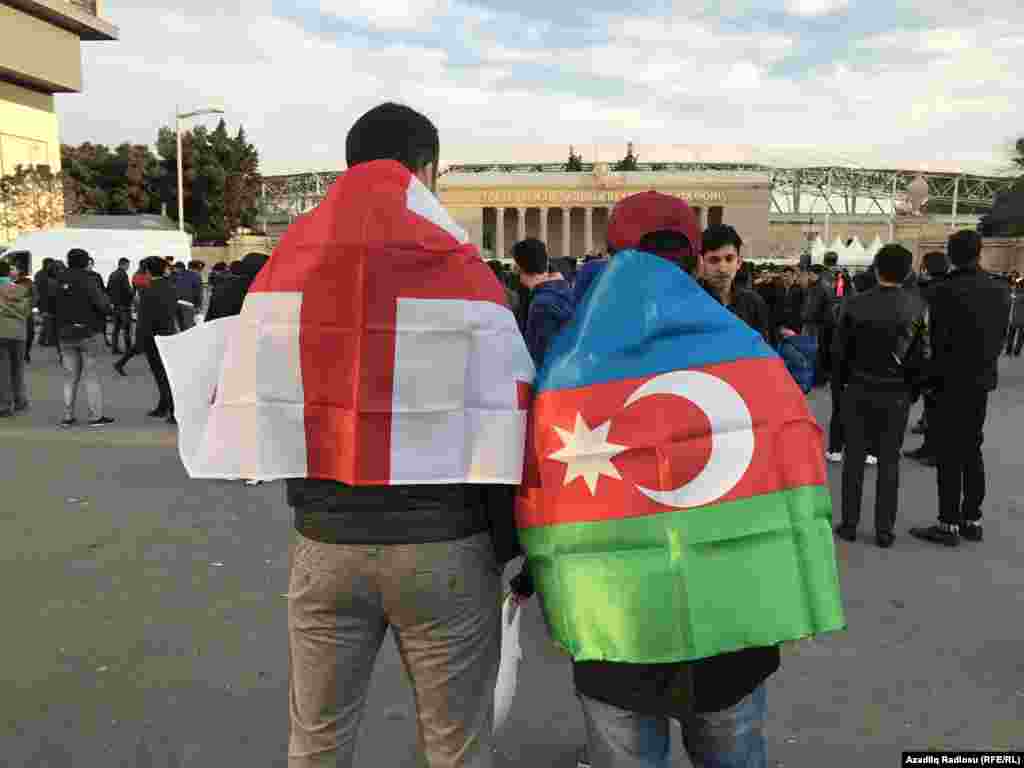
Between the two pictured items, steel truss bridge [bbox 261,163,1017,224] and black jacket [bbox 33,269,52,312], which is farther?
steel truss bridge [bbox 261,163,1017,224]

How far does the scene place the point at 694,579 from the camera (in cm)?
160

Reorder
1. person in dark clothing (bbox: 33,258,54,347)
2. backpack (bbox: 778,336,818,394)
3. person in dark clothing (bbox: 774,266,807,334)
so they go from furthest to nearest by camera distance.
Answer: person in dark clothing (bbox: 33,258,54,347) → person in dark clothing (bbox: 774,266,807,334) → backpack (bbox: 778,336,818,394)

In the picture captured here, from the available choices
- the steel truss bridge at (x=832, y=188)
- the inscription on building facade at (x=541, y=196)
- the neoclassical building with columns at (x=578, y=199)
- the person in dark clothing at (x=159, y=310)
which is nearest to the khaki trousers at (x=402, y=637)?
the person in dark clothing at (x=159, y=310)

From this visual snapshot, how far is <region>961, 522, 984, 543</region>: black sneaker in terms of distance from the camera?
519cm

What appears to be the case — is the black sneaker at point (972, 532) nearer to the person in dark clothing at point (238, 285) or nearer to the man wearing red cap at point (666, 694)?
the man wearing red cap at point (666, 694)

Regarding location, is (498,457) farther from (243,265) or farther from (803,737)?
(243,265)

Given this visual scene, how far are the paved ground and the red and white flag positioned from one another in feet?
5.13

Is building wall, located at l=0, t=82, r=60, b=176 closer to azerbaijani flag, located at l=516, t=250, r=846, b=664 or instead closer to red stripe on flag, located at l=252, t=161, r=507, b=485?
red stripe on flag, located at l=252, t=161, r=507, b=485

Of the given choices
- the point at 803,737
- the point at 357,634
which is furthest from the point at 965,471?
the point at 357,634

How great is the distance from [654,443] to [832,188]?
119912 mm

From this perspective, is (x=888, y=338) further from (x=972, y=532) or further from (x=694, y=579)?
(x=694, y=579)

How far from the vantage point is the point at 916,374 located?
16.2 feet

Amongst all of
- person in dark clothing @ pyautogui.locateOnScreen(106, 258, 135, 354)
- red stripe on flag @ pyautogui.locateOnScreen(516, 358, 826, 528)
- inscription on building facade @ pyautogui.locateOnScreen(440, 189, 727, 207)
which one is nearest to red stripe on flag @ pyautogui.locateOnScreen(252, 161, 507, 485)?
red stripe on flag @ pyautogui.locateOnScreen(516, 358, 826, 528)

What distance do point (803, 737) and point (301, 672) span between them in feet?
6.45
